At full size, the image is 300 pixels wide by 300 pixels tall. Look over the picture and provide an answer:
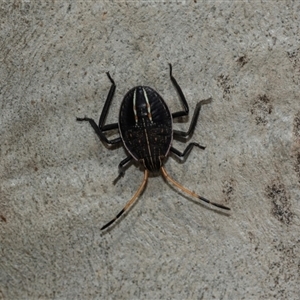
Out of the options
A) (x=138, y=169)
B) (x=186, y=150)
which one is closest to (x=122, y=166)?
(x=138, y=169)

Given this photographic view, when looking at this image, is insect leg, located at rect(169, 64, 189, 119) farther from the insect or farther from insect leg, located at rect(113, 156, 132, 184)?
insect leg, located at rect(113, 156, 132, 184)

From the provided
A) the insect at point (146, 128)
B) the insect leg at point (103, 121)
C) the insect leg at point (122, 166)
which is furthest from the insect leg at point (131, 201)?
the insect leg at point (103, 121)

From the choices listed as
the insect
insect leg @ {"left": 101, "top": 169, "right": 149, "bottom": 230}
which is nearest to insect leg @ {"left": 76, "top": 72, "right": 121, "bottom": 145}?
the insect

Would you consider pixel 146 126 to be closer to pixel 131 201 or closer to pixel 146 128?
pixel 146 128

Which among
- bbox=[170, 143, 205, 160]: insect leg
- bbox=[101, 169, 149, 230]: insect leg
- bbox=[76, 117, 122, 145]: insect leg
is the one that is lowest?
bbox=[101, 169, 149, 230]: insect leg

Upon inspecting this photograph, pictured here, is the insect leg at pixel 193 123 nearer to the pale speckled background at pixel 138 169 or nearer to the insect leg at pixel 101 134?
the pale speckled background at pixel 138 169
